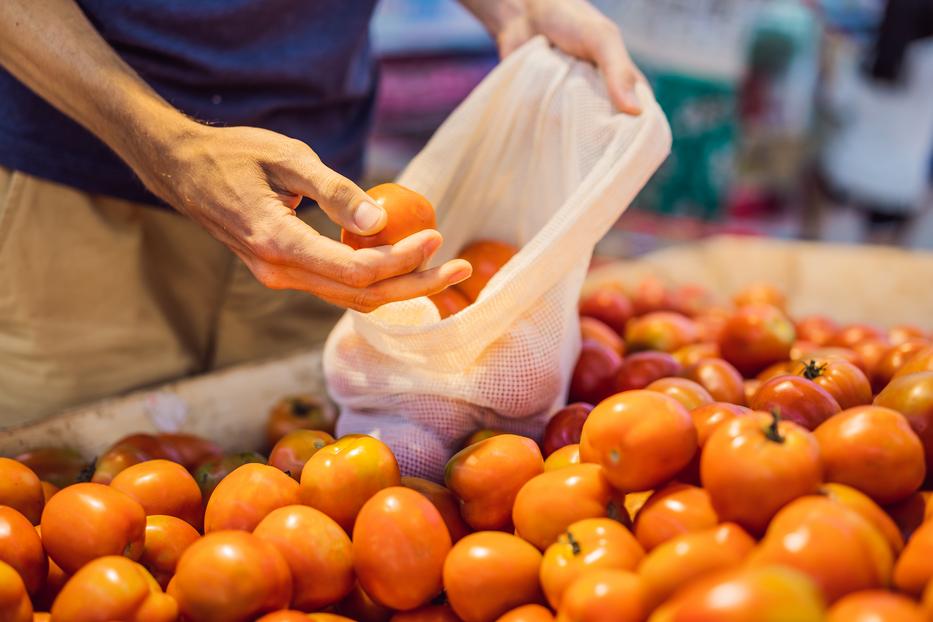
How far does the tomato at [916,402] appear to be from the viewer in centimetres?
118

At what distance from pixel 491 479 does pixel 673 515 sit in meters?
0.27

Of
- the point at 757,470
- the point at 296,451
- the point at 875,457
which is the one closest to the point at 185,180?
the point at 296,451

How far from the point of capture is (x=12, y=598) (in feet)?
3.37

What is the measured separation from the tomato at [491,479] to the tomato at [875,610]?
0.47 metres

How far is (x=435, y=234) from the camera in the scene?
4.06ft

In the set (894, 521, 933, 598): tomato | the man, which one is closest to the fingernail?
the man

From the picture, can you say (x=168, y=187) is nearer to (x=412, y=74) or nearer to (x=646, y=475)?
(x=646, y=475)

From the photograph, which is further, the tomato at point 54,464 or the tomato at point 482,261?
the tomato at point 482,261

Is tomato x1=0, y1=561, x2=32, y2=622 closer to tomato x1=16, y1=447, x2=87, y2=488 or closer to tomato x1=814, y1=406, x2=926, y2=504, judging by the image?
tomato x1=16, y1=447, x2=87, y2=488

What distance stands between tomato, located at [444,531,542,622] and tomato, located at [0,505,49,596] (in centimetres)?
53

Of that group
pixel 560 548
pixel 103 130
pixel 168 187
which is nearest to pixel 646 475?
pixel 560 548

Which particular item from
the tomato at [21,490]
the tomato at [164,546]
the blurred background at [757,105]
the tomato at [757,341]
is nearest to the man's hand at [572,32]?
the tomato at [757,341]

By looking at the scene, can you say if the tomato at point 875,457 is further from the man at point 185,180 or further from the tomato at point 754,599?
the man at point 185,180

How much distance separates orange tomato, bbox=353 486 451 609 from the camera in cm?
109
